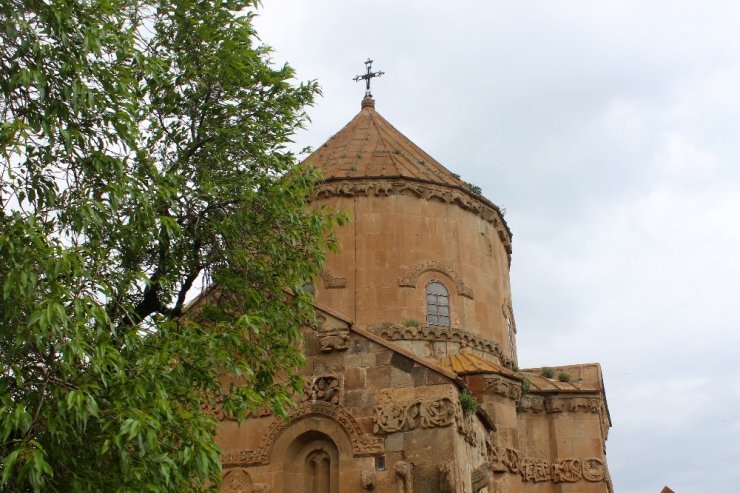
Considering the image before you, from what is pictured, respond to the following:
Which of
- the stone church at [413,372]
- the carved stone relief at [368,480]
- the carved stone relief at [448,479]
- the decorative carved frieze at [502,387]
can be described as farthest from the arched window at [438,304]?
the carved stone relief at [448,479]

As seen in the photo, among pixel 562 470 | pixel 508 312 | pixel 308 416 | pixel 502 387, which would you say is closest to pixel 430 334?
pixel 502 387

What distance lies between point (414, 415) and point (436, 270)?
6892 millimetres

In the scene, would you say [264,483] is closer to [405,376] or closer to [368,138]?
[405,376]

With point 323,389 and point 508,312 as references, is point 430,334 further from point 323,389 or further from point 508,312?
point 323,389

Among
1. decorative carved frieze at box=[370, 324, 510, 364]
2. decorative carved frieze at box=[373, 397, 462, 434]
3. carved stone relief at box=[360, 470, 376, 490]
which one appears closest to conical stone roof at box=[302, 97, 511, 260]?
decorative carved frieze at box=[370, 324, 510, 364]

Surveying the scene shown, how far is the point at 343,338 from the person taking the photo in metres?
14.7

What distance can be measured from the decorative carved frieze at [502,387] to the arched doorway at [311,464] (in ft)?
17.5

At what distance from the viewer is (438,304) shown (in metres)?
20.2

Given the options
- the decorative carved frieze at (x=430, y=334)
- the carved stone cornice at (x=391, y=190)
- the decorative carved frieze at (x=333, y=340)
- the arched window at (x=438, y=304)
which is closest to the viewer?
the decorative carved frieze at (x=333, y=340)

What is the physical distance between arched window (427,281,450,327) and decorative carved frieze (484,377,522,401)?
1840mm

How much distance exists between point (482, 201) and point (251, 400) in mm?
12818

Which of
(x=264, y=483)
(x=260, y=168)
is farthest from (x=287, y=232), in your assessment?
(x=264, y=483)

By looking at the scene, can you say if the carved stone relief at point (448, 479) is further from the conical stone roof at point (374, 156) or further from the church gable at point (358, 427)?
the conical stone roof at point (374, 156)

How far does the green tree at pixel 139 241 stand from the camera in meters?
7.88
